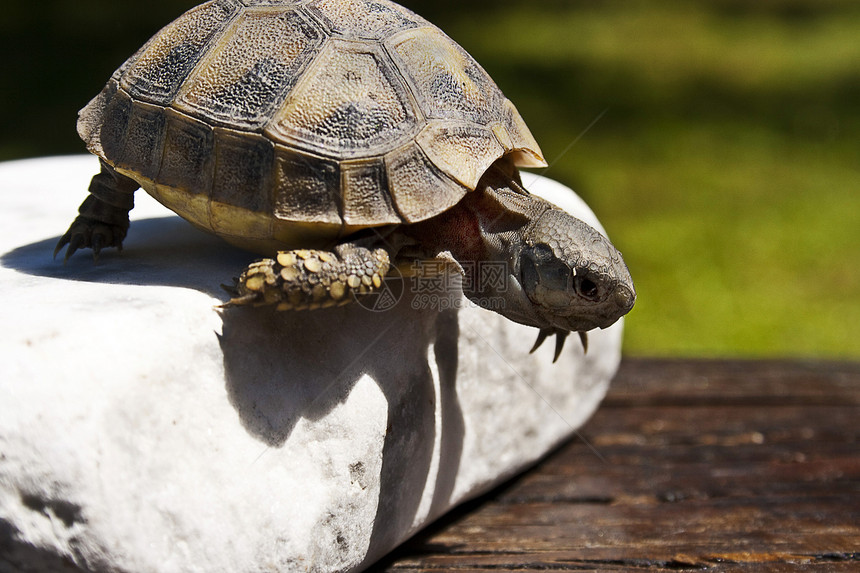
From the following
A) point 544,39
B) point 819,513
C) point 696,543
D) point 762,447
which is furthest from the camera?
Result: point 544,39

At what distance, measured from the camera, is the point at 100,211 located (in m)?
2.59

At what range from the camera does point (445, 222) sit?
243 cm

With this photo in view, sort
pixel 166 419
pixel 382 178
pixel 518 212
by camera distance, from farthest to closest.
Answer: pixel 518 212 → pixel 382 178 → pixel 166 419

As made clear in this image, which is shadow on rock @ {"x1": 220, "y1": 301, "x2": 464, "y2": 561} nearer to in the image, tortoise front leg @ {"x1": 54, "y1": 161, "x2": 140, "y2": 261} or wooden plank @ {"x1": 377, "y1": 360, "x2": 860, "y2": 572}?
wooden plank @ {"x1": 377, "y1": 360, "x2": 860, "y2": 572}

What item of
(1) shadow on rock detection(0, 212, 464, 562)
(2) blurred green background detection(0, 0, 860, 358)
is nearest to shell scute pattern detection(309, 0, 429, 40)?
(1) shadow on rock detection(0, 212, 464, 562)

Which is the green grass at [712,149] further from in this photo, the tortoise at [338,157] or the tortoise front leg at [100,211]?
the tortoise front leg at [100,211]

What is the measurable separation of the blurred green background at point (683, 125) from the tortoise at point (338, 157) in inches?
113

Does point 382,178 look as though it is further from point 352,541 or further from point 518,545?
point 518,545

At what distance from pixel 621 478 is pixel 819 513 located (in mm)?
717

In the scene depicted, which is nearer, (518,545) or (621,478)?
(518,545)

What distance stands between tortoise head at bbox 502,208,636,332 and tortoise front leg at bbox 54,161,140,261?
4.12 ft

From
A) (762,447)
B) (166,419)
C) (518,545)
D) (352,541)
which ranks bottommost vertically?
(762,447)

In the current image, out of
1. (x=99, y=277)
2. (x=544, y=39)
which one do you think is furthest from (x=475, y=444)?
(x=544, y=39)

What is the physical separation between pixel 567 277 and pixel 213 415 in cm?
98
